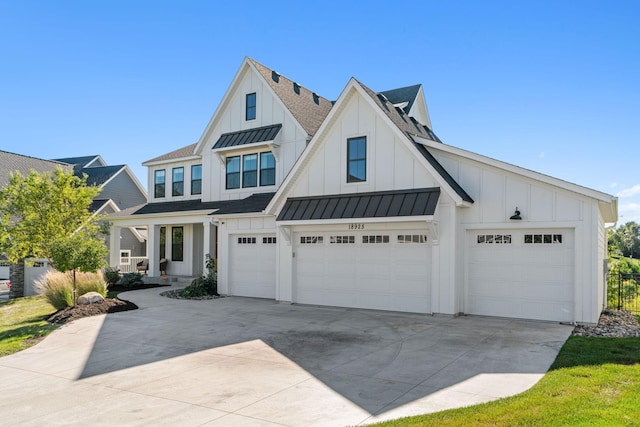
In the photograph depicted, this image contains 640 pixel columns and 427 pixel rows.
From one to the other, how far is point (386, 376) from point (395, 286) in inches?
259

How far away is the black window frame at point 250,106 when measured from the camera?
2100 centimetres

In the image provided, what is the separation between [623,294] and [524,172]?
8.42 metres

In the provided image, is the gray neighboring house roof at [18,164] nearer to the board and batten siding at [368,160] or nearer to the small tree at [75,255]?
the small tree at [75,255]

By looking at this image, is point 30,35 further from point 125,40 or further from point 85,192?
point 85,192

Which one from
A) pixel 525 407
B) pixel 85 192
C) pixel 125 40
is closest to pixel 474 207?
pixel 525 407

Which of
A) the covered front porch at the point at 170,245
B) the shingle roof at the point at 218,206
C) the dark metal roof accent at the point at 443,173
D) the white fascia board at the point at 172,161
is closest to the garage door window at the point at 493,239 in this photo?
the dark metal roof accent at the point at 443,173

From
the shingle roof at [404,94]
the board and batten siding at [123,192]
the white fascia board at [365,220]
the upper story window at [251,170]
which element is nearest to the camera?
Answer: the white fascia board at [365,220]

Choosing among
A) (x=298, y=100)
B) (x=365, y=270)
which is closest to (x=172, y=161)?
(x=298, y=100)

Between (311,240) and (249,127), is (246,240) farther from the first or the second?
(249,127)

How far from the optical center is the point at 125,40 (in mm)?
16938

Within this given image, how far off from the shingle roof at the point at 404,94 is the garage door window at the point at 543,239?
1166 centimetres

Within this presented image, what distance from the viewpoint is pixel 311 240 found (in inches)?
607

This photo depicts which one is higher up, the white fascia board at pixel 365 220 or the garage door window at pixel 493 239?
the white fascia board at pixel 365 220

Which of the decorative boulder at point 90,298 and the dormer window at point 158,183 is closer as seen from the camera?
the decorative boulder at point 90,298
